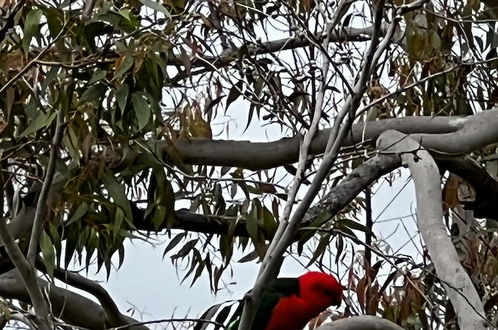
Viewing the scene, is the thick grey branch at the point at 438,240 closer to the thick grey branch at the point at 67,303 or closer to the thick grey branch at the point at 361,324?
the thick grey branch at the point at 361,324

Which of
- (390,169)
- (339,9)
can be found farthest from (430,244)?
(390,169)

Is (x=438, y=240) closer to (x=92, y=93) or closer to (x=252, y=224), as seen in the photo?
(x=92, y=93)

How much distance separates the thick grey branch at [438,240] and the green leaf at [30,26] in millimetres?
647

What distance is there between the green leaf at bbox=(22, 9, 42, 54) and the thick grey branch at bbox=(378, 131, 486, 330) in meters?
0.65

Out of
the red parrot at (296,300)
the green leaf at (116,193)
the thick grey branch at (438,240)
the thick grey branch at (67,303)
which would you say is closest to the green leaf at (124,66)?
the green leaf at (116,193)

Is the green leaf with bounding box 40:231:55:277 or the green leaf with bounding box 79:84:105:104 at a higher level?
the green leaf with bounding box 79:84:105:104

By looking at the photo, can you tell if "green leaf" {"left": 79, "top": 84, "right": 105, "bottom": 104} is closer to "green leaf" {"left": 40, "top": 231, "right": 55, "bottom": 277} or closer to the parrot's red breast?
"green leaf" {"left": 40, "top": 231, "right": 55, "bottom": 277}

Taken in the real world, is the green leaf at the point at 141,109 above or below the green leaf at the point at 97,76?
below

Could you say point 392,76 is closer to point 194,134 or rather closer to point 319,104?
point 194,134

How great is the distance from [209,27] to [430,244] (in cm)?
90

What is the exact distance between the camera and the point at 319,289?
231 centimetres

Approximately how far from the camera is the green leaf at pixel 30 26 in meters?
1.85

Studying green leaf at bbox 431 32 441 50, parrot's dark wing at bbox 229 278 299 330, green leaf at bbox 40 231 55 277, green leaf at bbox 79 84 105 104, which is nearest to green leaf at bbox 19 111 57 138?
green leaf at bbox 79 84 105 104

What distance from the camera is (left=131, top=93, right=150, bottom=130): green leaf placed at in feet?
6.42
